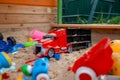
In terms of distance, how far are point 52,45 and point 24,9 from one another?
4.13 ft

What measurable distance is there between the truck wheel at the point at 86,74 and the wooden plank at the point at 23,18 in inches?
79.3

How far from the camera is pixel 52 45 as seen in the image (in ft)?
7.90

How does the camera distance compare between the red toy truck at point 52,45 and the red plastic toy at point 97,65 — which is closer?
the red plastic toy at point 97,65

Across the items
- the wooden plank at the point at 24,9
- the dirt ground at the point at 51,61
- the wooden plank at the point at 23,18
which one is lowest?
the dirt ground at the point at 51,61

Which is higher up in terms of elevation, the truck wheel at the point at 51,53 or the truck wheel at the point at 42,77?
the truck wheel at the point at 42,77

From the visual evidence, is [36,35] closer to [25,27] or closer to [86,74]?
[25,27]

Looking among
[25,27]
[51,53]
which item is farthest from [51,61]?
[25,27]

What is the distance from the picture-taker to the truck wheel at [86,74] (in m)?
1.30

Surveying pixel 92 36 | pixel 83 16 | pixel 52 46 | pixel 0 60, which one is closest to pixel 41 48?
pixel 52 46

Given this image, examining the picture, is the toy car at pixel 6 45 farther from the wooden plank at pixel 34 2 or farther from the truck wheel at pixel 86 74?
the truck wheel at pixel 86 74

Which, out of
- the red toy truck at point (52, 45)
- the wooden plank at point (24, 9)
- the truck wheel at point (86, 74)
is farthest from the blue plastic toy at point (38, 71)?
the wooden plank at point (24, 9)

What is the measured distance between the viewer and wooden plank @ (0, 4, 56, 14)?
3.12m

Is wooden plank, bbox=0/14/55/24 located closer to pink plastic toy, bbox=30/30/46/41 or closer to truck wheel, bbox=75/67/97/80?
pink plastic toy, bbox=30/30/46/41

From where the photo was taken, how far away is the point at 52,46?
2.38m
